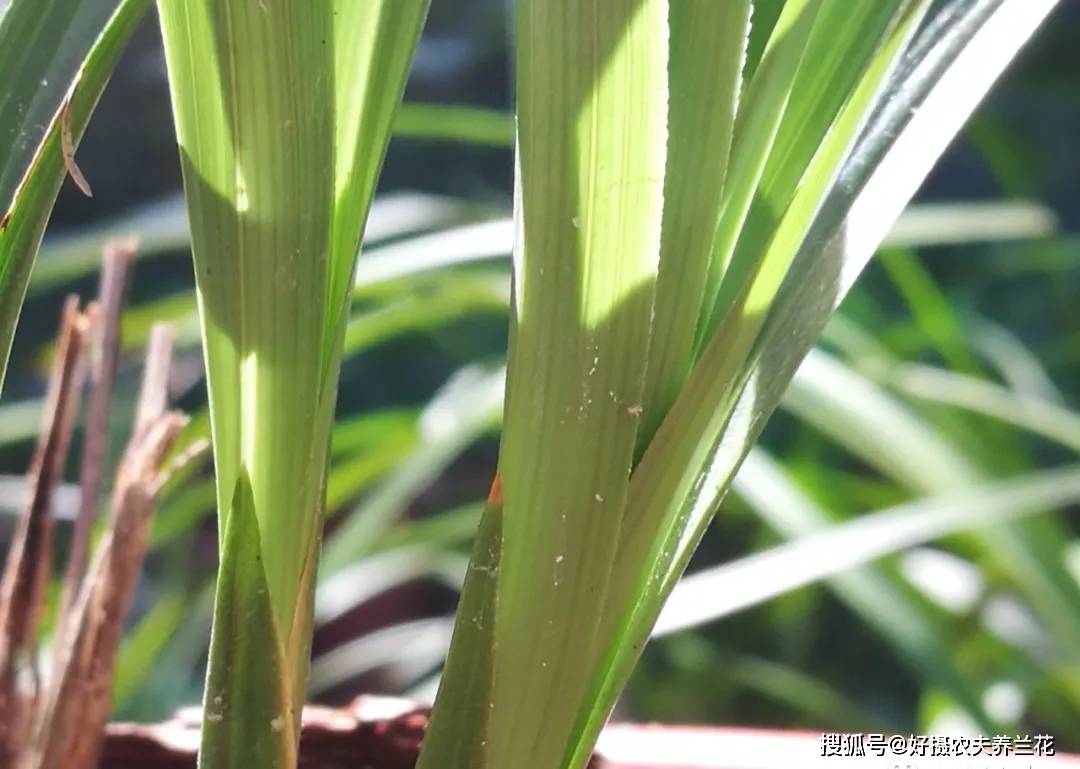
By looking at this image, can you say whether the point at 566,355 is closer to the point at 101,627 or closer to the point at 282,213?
the point at 282,213

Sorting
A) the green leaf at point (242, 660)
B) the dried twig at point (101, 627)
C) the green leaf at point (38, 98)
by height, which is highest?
the green leaf at point (38, 98)

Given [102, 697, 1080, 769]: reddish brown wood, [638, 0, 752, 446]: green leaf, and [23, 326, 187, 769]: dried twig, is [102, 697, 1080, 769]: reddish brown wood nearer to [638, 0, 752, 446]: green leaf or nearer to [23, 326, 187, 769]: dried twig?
[23, 326, 187, 769]: dried twig

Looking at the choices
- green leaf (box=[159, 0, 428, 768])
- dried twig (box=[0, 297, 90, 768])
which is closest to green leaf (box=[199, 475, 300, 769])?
green leaf (box=[159, 0, 428, 768])

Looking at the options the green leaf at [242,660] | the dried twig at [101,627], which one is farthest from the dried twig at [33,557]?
the green leaf at [242,660]

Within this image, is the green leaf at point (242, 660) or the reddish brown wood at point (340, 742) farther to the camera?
the reddish brown wood at point (340, 742)

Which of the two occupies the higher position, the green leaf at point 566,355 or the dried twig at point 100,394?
the dried twig at point 100,394

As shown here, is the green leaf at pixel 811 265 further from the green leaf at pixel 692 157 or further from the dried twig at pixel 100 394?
the dried twig at pixel 100 394
